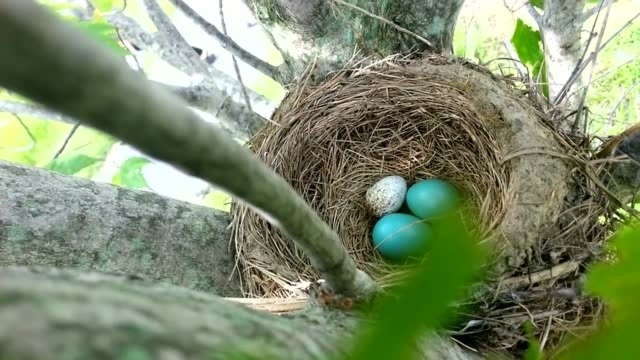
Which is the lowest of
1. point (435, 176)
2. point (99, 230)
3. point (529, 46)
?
point (99, 230)

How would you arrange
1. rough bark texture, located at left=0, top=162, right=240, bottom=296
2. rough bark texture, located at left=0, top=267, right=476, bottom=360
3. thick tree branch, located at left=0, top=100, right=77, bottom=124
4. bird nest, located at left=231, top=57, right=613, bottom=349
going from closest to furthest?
rough bark texture, located at left=0, top=267, right=476, bottom=360 < rough bark texture, located at left=0, top=162, right=240, bottom=296 < bird nest, located at left=231, top=57, right=613, bottom=349 < thick tree branch, located at left=0, top=100, right=77, bottom=124

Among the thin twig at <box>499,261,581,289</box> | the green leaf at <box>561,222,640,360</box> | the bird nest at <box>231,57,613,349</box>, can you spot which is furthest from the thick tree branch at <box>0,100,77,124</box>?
the green leaf at <box>561,222,640,360</box>

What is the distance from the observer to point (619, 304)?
192 mm

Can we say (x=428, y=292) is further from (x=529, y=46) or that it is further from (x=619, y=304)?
(x=529, y=46)

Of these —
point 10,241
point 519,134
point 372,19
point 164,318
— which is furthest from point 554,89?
point 164,318

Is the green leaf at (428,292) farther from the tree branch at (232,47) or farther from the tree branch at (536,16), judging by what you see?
the tree branch at (536,16)

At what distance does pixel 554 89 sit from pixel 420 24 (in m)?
0.57

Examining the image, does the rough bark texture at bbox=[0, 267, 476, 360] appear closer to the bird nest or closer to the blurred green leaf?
the bird nest

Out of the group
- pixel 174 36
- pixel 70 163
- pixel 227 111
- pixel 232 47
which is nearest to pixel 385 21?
pixel 232 47

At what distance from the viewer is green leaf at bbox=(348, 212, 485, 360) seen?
138 mm

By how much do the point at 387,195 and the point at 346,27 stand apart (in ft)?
1.32

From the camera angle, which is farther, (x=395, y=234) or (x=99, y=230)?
(x=395, y=234)

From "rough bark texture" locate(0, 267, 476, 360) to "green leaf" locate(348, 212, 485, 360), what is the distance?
0.05m

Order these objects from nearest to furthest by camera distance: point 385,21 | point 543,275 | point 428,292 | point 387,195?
point 428,292 < point 543,275 < point 385,21 < point 387,195
